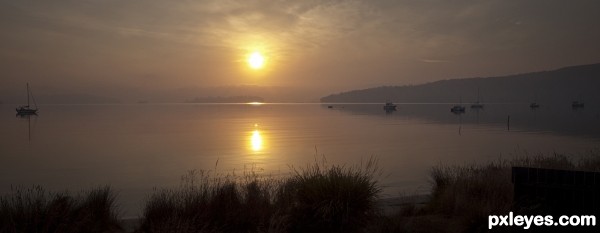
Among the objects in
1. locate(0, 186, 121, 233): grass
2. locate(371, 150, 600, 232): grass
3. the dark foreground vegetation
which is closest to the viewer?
locate(0, 186, 121, 233): grass

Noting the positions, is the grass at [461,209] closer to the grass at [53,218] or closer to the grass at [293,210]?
the grass at [293,210]

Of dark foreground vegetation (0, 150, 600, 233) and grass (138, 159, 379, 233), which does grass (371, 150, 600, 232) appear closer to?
dark foreground vegetation (0, 150, 600, 233)

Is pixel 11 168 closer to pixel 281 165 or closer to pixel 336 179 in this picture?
pixel 281 165

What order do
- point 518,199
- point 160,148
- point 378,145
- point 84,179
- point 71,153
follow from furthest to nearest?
point 378,145
point 160,148
point 71,153
point 84,179
point 518,199

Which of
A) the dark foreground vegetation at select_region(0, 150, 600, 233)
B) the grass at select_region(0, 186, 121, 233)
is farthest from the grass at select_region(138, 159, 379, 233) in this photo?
→ the grass at select_region(0, 186, 121, 233)

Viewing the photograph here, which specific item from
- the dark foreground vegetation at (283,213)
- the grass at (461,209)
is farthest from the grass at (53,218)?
the grass at (461,209)

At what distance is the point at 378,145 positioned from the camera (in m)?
34.7

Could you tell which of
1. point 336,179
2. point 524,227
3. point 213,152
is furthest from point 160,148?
point 524,227

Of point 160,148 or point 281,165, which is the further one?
A: point 160,148

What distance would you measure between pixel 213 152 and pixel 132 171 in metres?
9.26

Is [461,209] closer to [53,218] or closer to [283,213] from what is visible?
[283,213]

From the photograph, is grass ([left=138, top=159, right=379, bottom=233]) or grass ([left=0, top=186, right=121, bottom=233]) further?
grass ([left=138, top=159, right=379, bottom=233])

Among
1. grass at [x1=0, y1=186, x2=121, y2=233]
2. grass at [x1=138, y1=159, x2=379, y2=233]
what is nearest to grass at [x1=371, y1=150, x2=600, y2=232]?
grass at [x1=138, y1=159, x2=379, y2=233]

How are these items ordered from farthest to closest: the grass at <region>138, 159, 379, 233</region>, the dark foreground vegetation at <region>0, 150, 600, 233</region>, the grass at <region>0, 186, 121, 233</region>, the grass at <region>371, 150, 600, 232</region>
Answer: the grass at <region>138, 159, 379, 233</region>
the grass at <region>371, 150, 600, 232</region>
the dark foreground vegetation at <region>0, 150, 600, 233</region>
the grass at <region>0, 186, 121, 233</region>
